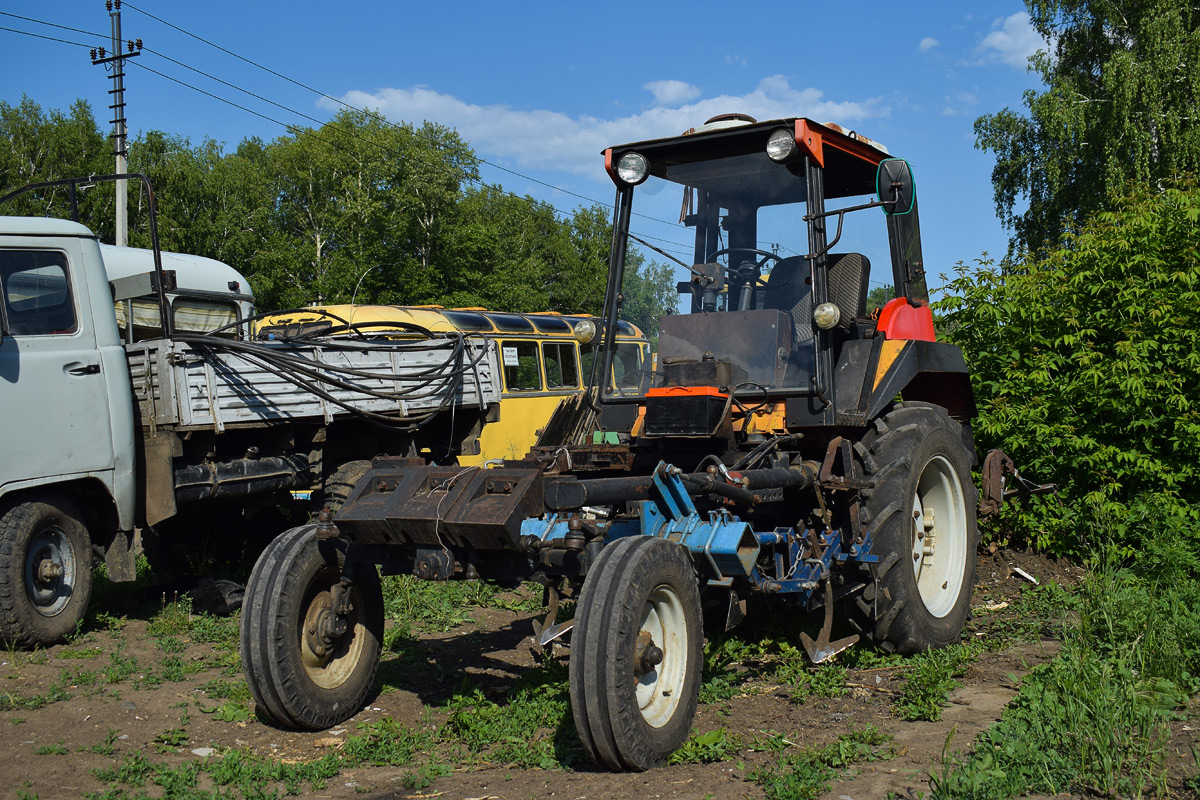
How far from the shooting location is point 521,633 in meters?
6.62

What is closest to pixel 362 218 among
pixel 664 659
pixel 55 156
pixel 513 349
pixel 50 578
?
pixel 55 156

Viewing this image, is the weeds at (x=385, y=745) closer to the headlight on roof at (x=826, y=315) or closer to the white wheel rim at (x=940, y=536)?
the headlight on roof at (x=826, y=315)

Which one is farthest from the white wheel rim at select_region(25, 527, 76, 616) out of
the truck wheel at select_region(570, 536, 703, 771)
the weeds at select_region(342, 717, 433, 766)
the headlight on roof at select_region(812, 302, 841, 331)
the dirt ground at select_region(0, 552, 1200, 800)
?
the headlight on roof at select_region(812, 302, 841, 331)

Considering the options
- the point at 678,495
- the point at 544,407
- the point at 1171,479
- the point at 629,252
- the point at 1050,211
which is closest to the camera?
the point at 678,495

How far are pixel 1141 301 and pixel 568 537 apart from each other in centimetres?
531

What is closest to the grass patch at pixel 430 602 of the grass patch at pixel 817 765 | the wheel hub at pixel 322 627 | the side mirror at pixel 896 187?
Result: the wheel hub at pixel 322 627

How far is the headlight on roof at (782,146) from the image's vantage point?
5.31 m

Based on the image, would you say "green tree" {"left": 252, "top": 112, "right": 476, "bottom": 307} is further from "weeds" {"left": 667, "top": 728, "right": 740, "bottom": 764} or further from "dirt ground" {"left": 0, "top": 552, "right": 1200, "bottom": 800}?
"weeds" {"left": 667, "top": 728, "right": 740, "bottom": 764}

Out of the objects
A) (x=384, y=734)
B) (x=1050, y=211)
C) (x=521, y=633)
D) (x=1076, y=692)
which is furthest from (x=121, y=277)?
(x=1050, y=211)

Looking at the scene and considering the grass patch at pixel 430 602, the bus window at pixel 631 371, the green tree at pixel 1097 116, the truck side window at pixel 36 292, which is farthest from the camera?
the green tree at pixel 1097 116

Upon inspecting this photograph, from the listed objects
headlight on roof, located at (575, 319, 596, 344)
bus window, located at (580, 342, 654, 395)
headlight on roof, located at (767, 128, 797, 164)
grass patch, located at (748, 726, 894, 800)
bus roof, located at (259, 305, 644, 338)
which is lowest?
grass patch, located at (748, 726, 894, 800)

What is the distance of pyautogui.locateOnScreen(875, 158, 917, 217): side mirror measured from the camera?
16.8 ft

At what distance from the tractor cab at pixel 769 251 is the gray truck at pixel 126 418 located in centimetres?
323

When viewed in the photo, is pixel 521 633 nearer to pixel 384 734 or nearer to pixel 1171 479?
pixel 384 734
